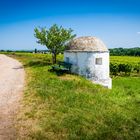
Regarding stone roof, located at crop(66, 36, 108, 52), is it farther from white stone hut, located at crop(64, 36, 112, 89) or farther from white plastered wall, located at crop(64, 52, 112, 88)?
white plastered wall, located at crop(64, 52, 112, 88)

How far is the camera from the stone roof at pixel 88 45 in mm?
28972

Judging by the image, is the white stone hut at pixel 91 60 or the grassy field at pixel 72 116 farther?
the white stone hut at pixel 91 60

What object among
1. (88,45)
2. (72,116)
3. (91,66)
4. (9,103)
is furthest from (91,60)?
(72,116)

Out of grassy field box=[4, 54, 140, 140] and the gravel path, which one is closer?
the gravel path

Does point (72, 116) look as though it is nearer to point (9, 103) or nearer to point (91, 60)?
point (9, 103)

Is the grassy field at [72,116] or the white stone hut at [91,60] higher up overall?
the white stone hut at [91,60]

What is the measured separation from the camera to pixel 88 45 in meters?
29.2

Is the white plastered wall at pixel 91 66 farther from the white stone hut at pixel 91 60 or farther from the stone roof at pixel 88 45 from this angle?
the stone roof at pixel 88 45

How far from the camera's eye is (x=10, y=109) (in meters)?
15.2

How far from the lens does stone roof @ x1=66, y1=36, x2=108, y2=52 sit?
28972 mm

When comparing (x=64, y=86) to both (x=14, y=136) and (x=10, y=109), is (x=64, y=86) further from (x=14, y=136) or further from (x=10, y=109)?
(x=14, y=136)

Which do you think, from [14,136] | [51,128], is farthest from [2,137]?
[51,128]

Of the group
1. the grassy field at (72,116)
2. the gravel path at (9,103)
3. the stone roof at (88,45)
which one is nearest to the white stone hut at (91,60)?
the stone roof at (88,45)

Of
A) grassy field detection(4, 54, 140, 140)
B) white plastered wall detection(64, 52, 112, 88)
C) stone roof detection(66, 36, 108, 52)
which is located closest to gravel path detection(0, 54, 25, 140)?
grassy field detection(4, 54, 140, 140)
